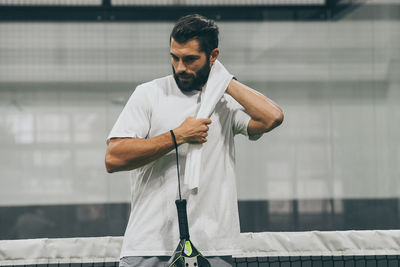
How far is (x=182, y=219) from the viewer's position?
151cm

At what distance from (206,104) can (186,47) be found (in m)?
0.17

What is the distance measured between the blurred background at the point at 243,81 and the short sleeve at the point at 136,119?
272 centimetres

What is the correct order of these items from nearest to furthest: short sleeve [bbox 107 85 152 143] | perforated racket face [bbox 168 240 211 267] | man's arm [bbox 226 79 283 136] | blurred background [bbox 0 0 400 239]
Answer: perforated racket face [bbox 168 240 211 267], short sleeve [bbox 107 85 152 143], man's arm [bbox 226 79 283 136], blurred background [bbox 0 0 400 239]

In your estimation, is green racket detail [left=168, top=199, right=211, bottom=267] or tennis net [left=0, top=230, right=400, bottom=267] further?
tennis net [left=0, top=230, right=400, bottom=267]

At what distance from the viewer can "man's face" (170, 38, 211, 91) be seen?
159 cm

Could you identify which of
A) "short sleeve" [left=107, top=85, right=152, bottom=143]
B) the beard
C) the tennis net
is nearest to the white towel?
the beard

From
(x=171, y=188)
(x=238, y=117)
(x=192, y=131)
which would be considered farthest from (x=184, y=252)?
(x=238, y=117)

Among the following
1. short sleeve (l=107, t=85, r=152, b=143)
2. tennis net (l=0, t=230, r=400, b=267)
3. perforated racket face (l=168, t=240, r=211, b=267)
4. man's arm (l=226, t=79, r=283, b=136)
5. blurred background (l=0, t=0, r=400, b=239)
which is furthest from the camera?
blurred background (l=0, t=0, r=400, b=239)

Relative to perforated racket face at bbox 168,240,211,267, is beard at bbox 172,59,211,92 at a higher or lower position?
higher

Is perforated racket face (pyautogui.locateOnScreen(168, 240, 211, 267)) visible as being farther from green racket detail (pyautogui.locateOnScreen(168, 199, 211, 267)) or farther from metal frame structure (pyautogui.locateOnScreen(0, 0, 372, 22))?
metal frame structure (pyautogui.locateOnScreen(0, 0, 372, 22))

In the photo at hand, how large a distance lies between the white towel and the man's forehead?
0.11 meters

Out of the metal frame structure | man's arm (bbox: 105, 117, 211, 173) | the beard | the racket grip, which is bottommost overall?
the racket grip

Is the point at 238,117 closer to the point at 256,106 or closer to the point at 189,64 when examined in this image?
the point at 256,106

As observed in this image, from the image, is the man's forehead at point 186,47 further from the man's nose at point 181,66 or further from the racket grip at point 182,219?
the racket grip at point 182,219
